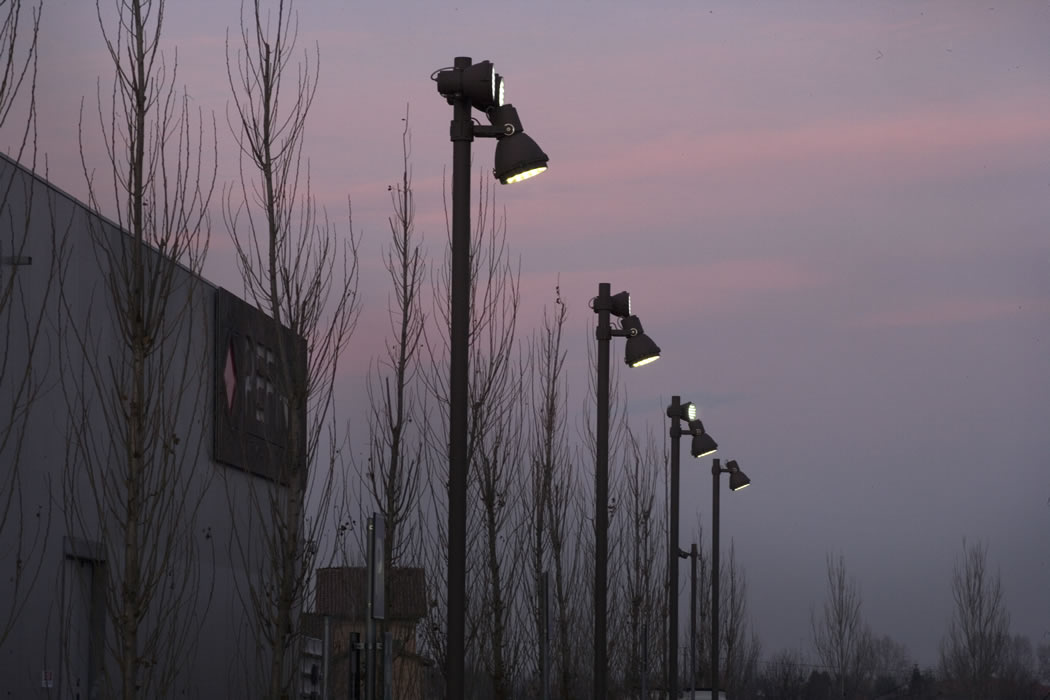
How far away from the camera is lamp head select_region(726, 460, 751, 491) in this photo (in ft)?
104

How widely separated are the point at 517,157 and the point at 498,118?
0.39 meters

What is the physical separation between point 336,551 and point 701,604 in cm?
3600

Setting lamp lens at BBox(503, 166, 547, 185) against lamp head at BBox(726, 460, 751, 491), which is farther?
lamp head at BBox(726, 460, 751, 491)

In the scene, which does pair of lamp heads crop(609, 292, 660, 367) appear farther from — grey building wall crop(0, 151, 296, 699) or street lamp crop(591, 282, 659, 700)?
grey building wall crop(0, 151, 296, 699)

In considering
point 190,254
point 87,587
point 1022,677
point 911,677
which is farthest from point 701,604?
point 190,254

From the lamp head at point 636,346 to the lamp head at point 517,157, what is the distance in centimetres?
756

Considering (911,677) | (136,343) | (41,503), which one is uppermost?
Answer: (136,343)

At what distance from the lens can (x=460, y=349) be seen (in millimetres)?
10125

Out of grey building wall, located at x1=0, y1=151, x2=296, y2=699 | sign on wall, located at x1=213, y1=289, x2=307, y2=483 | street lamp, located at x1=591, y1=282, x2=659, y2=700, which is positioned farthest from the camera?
sign on wall, located at x1=213, y1=289, x2=307, y2=483

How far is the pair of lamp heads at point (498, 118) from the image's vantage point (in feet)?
33.0

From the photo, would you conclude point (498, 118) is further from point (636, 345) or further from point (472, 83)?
point (636, 345)

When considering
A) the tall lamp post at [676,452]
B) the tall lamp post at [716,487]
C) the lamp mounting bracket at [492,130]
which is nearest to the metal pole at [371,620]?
the lamp mounting bracket at [492,130]

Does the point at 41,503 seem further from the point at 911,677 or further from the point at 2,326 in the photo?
the point at 911,677

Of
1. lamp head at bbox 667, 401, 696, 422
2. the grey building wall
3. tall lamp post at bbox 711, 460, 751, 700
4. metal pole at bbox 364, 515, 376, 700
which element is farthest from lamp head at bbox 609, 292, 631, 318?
tall lamp post at bbox 711, 460, 751, 700
